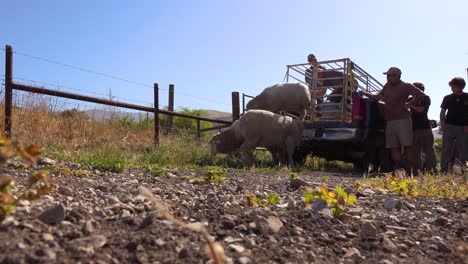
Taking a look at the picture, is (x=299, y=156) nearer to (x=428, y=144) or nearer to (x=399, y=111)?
(x=428, y=144)

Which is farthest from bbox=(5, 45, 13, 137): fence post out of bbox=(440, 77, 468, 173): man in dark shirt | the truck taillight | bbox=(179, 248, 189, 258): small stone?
bbox=(440, 77, 468, 173): man in dark shirt

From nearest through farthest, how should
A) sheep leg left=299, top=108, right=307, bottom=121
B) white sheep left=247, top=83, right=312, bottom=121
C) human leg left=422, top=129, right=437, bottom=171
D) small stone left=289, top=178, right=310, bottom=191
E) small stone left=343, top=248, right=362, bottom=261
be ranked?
small stone left=343, top=248, right=362, bottom=261 < small stone left=289, top=178, right=310, bottom=191 < human leg left=422, top=129, right=437, bottom=171 < white sheep left=247, top=83, right=312, bottom=121 < sheep leg left=299, top=108, right=307, bottom=121

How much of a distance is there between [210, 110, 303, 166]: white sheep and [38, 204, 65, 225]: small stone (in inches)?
266

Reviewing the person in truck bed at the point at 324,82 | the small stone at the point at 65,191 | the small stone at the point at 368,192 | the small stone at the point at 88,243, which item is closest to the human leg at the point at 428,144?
the person in truck bed at the point at 324,82

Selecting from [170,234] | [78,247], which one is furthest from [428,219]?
[78,247]

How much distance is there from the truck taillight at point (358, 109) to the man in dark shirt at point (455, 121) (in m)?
1.35

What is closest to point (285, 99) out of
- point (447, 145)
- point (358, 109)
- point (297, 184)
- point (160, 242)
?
point (358, 109)

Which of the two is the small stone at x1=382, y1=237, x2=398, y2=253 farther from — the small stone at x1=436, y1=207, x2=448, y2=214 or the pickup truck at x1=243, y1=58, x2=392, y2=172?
the pickup truck at x1=243, y1=58, x2=392, y2=172

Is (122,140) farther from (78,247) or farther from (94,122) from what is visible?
(78,247)

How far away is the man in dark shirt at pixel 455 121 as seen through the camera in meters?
Result: 7.66

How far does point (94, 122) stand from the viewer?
9.47m

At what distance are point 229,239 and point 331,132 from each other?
6958 mm

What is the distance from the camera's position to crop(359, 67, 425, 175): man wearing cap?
7336 millimetres

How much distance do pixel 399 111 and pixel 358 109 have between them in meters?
1.07
